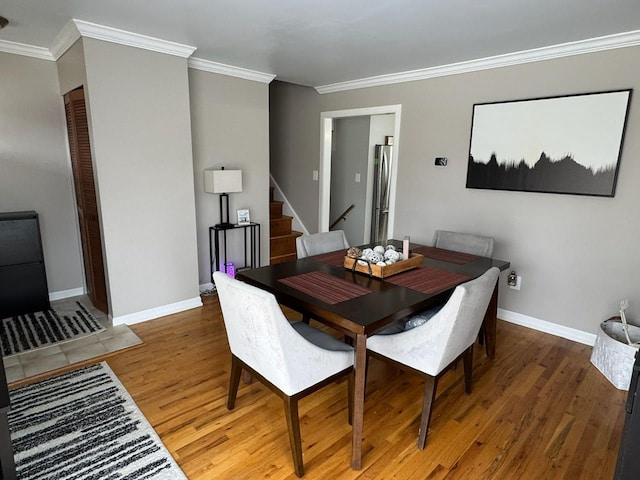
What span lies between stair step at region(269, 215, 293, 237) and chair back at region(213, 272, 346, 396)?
3060 millimetres

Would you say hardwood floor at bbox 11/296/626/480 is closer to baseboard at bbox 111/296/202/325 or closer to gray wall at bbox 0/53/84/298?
baseboard at bbox 111/296/202/325

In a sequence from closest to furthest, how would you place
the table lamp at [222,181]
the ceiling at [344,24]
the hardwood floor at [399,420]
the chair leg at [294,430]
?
the chair leg at [294,430] → the hardwood floor at [399,420] → the ceiling at [344,24] → the table lamp at [222,181]

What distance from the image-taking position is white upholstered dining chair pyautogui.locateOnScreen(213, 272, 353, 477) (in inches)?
62.5

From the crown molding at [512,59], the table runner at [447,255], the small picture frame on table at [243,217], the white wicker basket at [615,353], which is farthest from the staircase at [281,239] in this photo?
the white wicker basket at [615,353]

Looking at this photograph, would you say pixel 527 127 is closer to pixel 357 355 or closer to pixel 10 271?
pixel 357 355

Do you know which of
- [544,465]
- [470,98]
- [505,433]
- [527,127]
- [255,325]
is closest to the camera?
[255,325]

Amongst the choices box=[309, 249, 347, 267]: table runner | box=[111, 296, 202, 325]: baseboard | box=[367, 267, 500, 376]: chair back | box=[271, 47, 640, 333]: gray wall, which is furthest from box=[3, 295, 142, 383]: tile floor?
box=[271, 47, 640, 333]: gray wall

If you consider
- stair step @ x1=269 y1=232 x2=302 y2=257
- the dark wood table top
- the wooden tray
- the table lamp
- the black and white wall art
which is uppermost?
the black and white wall art

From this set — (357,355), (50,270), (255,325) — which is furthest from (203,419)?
(50,270)

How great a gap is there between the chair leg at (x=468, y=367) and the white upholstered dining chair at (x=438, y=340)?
0.22m

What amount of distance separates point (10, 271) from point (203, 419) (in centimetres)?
231

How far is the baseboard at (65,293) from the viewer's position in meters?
3.72

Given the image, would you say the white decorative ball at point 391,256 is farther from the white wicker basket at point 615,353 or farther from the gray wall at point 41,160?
the gray wall at point 41,160

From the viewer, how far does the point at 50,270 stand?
368cm
